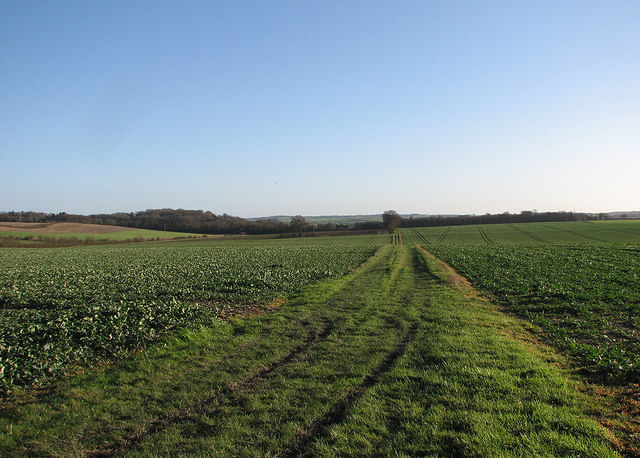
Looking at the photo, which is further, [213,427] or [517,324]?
[517,324]

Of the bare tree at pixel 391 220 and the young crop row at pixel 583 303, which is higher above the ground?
the bare tree at pixel 391 220

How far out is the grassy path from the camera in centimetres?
466

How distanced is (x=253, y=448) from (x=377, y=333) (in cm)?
567

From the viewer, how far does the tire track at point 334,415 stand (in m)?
4.61

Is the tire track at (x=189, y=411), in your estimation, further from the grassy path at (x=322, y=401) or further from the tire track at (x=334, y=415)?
the tire track at (x=334, y=415)

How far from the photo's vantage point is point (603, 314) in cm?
1122

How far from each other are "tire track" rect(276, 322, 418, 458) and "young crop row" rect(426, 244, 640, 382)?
4.34 meters

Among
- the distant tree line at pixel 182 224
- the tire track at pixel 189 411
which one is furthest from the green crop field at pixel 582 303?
the distant tree line at pixel 182 224

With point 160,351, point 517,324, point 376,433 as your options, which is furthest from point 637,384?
point 160,351

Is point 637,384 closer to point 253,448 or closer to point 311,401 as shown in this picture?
point 311,401

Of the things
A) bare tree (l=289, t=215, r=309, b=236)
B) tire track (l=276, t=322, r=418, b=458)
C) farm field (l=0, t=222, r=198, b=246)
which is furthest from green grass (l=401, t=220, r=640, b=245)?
farm field (l=0, t=222, r=198, b=246)

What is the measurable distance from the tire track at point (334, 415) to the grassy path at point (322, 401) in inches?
0.9

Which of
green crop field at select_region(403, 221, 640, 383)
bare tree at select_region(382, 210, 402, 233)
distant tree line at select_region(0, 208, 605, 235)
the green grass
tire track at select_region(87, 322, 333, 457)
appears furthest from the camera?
distant tree line at select_region(0, 208, 605, 235)

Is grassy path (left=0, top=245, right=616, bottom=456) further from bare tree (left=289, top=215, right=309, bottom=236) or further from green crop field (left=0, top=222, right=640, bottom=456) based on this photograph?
bare tree (left=289, top=215, right=309, bottom=236)
